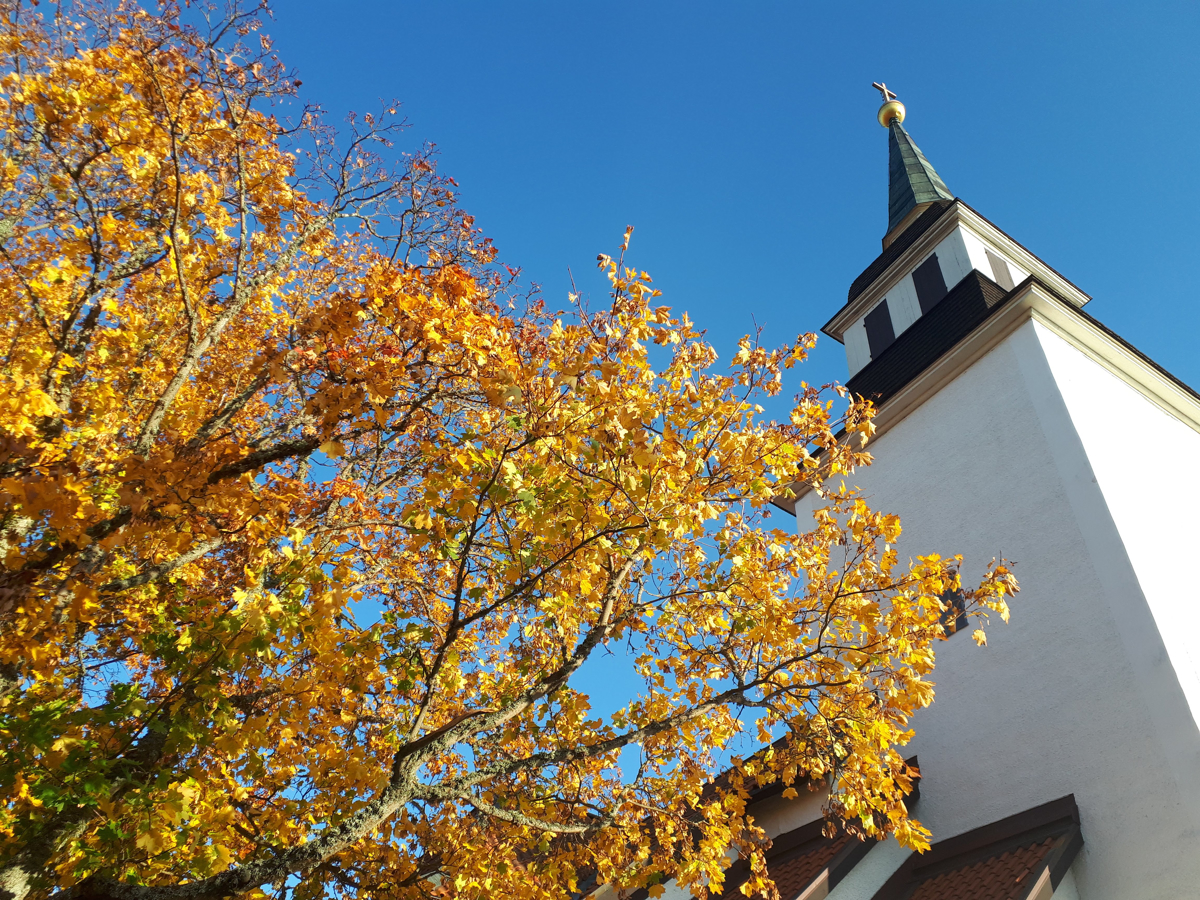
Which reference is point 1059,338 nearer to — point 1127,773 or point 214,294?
point 1127,773

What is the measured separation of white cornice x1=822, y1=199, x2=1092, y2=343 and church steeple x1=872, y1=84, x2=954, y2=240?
4.25m

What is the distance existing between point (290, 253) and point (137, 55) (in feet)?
7.11

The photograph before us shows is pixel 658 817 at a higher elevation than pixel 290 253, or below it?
below

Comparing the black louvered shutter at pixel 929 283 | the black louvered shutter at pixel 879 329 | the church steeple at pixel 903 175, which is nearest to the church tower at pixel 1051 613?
the black louvered shutter at pixel 929 283

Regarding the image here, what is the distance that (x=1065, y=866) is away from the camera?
7.73 meters

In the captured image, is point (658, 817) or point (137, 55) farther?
point (658, 817)

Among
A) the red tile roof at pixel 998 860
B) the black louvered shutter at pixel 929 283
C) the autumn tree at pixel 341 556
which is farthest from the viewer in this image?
the black louvered shutter at pixel 929 283

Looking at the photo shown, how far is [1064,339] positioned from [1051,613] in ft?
16.8

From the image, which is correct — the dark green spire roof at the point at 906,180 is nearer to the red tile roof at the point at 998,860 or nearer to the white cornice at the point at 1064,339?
the white cornice at the point at 1064,339

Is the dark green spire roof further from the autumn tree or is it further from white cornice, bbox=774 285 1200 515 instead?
the autumn tree

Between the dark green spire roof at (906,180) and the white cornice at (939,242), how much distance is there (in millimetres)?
5278

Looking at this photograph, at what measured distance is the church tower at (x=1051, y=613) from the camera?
7906 mm

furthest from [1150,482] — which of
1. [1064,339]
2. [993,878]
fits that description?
[993,878]

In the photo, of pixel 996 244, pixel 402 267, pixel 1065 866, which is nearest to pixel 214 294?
pixel 402 267
